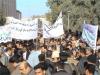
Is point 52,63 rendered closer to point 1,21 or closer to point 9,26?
point 9,26

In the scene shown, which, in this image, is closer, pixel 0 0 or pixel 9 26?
pixel 9 26

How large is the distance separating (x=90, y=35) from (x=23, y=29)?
534cm

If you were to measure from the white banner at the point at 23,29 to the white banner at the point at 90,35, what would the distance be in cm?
423

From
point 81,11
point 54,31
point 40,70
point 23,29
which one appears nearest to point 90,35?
point 23,29

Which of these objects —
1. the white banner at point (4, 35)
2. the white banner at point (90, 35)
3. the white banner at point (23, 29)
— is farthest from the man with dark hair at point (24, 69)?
the white banner at point (23, 29)

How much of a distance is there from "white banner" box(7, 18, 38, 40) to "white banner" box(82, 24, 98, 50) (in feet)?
13.9

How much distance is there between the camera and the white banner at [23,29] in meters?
21.0

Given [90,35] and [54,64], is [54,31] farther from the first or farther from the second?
[54,64]

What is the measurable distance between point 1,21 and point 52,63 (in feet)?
267

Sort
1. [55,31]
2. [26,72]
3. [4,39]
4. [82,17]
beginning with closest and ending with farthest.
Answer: [26,72] → [4,39] → [55,31] → [82,17]

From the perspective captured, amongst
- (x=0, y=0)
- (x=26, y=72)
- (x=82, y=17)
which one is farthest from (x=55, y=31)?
(x=0, y=0)

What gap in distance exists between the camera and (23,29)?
21312 mm

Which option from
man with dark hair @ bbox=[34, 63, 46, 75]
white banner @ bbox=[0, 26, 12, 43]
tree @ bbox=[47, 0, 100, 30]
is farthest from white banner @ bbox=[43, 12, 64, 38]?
tree @ bbox=[47, 0, 100, 30]

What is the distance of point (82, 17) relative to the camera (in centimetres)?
5478
